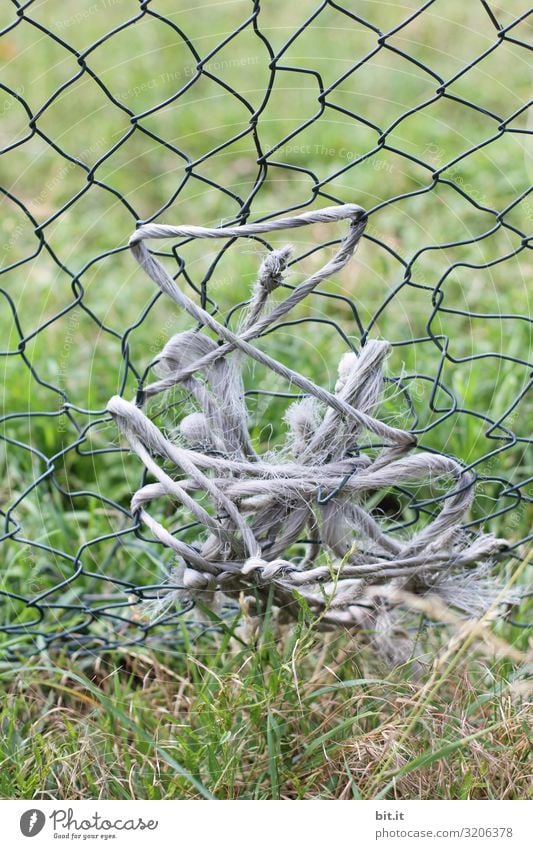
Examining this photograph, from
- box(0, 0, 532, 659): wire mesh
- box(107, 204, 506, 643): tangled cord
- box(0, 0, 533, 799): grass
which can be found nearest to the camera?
box(107, 204, 506, 643): tangled cord

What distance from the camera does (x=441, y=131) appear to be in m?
2.19

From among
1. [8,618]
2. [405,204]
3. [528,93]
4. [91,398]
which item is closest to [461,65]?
[528,93]

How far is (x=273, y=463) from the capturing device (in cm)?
102

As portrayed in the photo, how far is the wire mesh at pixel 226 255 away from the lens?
4.09ft

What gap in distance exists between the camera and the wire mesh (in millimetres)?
1247

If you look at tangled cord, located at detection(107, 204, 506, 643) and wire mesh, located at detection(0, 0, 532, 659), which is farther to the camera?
wire mesh, located at detection(0, 0, 532, 659)

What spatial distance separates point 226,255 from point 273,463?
0.98m

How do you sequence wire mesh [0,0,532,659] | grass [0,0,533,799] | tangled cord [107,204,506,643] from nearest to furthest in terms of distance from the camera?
tangled cord [107,204,506,643], grass [0,0,533,799], wire mesh [0,0,532,659]

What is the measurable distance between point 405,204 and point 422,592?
1211mm

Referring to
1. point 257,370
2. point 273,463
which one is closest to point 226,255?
point 257,370

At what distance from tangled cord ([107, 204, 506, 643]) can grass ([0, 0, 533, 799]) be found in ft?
0.33

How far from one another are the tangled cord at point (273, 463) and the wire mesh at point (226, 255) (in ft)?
0.27

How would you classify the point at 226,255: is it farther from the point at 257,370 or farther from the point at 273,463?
the point at 273,463
